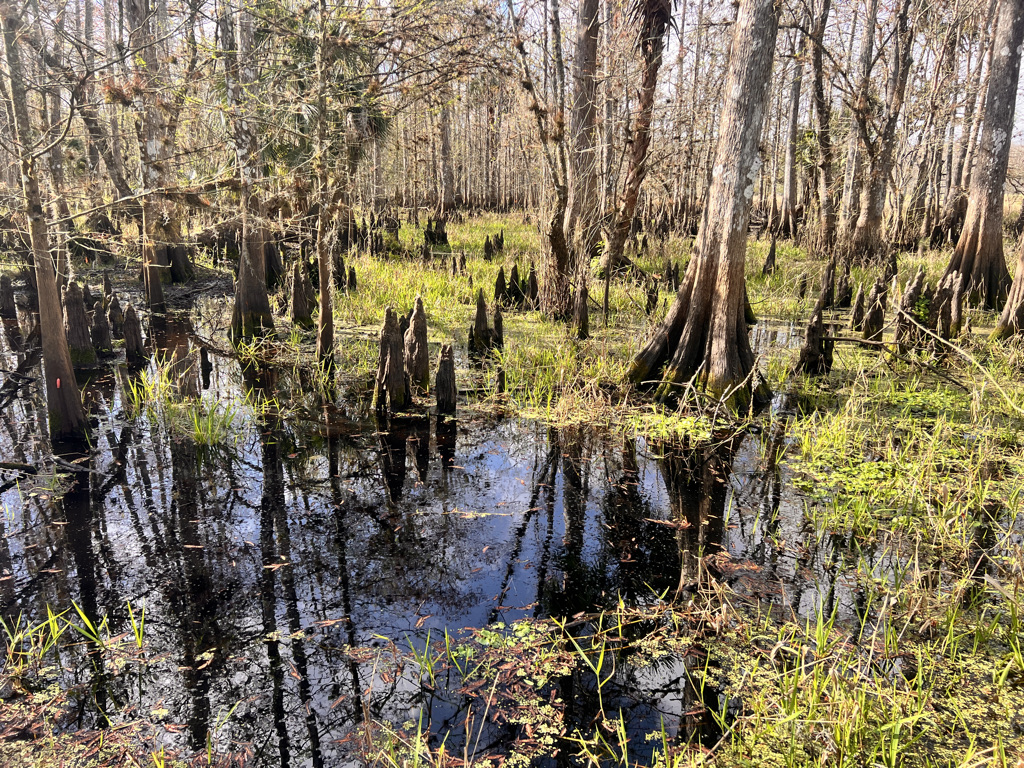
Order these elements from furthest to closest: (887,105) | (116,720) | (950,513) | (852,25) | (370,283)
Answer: (852,25) < (887,105) < (370,283) < (950,513) < (116,720)

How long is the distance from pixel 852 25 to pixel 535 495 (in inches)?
751

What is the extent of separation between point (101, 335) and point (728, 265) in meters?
6.19

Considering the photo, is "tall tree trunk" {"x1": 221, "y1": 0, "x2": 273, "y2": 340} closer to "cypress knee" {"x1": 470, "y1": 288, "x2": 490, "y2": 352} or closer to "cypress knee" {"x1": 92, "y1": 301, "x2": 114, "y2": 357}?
"cypress knee" {"x1": 92, "y1": 301, "x2": 114, "y2": 357}

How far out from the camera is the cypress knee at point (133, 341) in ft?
20.0

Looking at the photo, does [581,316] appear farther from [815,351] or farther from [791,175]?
[791,175]

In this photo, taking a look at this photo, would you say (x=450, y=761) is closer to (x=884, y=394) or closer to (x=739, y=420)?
(x=739, y=420)

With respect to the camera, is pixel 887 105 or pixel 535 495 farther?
pixel 887 105

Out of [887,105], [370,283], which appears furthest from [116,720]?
[887,105]

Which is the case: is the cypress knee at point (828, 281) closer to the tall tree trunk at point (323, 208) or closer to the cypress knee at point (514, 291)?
the cypress knee at point (514, 291)

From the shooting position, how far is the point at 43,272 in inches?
160

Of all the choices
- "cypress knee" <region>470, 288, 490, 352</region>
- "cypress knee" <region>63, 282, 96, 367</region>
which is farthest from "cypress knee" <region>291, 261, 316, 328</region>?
"cypress knee" <region>470, 288, 490, 352</region>

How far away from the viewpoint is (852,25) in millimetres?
16984

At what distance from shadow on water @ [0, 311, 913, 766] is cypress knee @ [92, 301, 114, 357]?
159 cm

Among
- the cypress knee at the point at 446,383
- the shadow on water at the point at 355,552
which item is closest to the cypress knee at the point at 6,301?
the shadow on water at the point at 355,552
